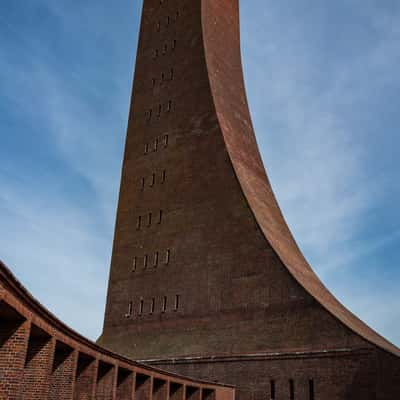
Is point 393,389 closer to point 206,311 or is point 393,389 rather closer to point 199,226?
point 206,311

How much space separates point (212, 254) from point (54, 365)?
8505 mm

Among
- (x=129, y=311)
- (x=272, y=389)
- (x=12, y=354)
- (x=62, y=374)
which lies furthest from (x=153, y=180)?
(x=12, y=354)

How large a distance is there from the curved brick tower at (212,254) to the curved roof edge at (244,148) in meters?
0.06

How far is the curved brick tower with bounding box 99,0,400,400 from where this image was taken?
13.0 m

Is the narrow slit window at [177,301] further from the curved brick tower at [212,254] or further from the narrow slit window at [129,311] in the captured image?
the narrow slit window at [129,311]

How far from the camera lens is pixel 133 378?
9.90m

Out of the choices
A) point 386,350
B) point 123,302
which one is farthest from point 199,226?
point 386,350

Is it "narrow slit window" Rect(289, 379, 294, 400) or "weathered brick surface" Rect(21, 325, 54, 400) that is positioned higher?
"narrow slit window" Rect(289, 379, 294, 400)

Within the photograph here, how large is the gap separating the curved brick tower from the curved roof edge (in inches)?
2.5

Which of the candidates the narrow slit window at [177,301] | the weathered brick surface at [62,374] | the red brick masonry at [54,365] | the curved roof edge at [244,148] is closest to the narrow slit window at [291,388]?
the curved roof edge at [244,148]

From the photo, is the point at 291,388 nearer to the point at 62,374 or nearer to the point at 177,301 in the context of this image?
the point at 177,301

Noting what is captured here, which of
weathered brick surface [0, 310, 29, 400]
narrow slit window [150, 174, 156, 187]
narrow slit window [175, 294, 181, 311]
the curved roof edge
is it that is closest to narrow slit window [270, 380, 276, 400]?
the curved roof edge

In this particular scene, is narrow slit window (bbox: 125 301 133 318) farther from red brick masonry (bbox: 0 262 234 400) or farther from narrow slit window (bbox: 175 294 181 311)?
red brick masonry (bbox: 0 262 234 400)

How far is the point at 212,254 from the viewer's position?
51.9 feet
